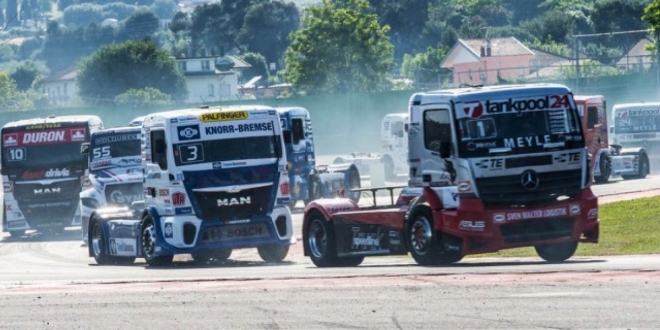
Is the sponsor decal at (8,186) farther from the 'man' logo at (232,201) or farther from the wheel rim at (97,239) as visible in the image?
the 'man' logo at (232,201)

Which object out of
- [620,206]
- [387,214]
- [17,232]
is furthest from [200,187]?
[17,232]

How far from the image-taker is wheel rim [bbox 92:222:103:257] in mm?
26547

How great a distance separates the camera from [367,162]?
161 feet

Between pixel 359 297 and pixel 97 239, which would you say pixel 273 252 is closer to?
pixel 97 239

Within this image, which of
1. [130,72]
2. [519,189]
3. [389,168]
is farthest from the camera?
[130,72]

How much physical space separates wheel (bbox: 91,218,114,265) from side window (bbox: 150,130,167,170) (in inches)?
122

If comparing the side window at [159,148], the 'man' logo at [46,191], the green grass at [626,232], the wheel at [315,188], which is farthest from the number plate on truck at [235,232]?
the wheel at [315,188]

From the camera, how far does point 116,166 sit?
32844 mm

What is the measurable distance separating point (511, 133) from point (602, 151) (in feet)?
78.7

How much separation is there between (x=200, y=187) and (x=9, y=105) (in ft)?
320

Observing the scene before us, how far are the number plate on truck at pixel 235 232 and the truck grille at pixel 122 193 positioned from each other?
8.86m

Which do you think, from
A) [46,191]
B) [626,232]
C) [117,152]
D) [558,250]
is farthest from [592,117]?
[558,250]

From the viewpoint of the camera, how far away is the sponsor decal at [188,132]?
23.5 m

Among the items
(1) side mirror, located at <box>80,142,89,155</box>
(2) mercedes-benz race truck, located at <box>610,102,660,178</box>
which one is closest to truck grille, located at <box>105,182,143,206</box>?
(1) side mirror, located at <box>80,142,89,155</box>
